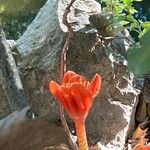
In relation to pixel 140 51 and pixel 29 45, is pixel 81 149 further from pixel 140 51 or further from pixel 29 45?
pixel 29 45

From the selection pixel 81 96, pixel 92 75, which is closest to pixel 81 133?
pixel 81 96

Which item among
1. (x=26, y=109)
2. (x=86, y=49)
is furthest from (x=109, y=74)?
(x=26, y=109)

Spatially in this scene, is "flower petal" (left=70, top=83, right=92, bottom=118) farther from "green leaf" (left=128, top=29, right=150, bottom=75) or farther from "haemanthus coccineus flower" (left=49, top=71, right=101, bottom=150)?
"green leaf" (left=128, top=29, right=150, bottom=75)

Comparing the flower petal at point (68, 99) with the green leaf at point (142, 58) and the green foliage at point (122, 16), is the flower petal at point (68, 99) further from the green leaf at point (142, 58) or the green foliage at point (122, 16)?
the green foliage at point (122, 16)

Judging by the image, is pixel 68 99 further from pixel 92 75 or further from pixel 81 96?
pixel 92 75

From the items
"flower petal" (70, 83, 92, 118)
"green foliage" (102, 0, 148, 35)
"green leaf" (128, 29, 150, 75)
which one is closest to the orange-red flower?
"flower petal" (70, 83, 92, 118)

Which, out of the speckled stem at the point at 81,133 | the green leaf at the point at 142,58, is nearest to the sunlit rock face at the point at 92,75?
the speckled stem at the point at 81,133
